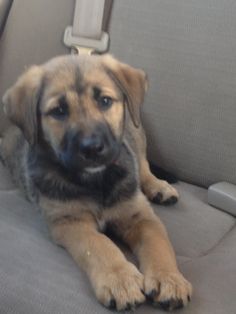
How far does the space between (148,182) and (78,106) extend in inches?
19.6

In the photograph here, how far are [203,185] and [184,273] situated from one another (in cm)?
63

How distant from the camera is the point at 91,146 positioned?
1454 millimetres

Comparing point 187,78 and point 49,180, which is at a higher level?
point 187,78

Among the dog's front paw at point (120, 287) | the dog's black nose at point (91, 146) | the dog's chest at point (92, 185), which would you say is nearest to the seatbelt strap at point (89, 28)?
the dog's chest at point (92, 185)

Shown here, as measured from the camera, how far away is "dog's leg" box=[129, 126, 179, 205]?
72.6 inches

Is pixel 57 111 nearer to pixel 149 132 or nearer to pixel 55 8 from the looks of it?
pixel 149 132

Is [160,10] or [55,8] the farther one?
[55,8]

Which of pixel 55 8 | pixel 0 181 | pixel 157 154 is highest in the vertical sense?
pixel 55 8

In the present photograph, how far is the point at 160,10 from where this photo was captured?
2.07 meters

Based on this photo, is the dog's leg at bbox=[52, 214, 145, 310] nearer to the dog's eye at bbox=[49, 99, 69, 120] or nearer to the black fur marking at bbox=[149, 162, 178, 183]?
the dog's eye at bbox=[49, 99, 69, 120]

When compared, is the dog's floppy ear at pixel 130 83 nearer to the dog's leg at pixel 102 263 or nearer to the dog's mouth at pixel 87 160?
the dog's mouth at pixel 87 160

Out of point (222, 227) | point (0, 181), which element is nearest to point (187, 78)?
point (222, 227)

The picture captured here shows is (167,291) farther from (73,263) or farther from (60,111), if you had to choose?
(60,111)

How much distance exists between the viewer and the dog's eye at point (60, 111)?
1.56 m
